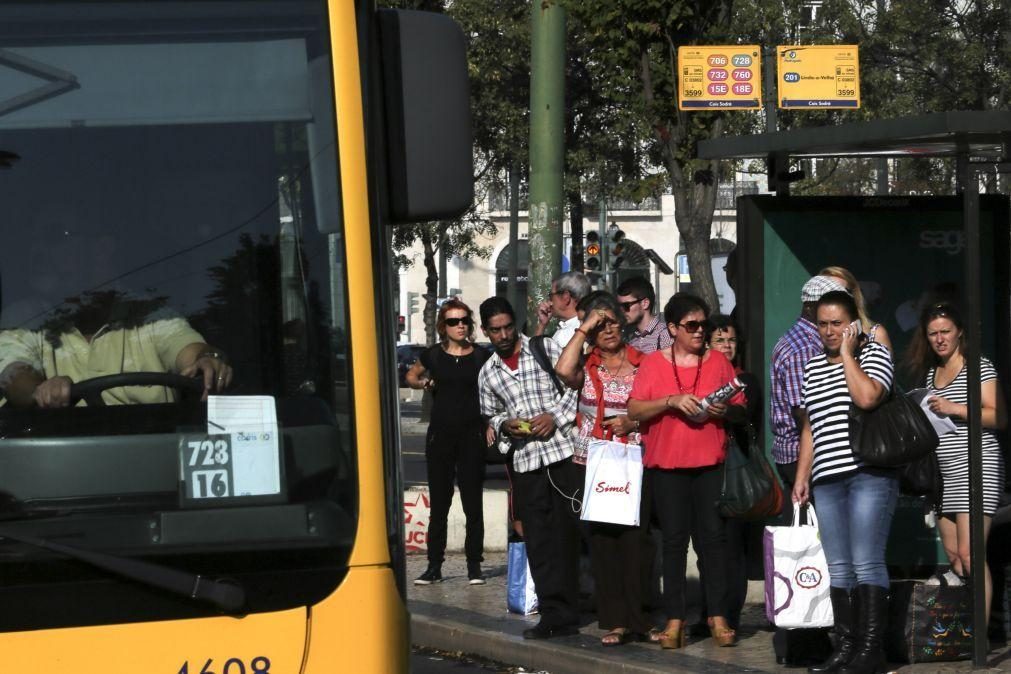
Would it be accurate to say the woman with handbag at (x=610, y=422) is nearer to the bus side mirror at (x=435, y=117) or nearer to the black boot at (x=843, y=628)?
the black boot at (x=843, y=628)

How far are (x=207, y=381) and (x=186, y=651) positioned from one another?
0.62 metres

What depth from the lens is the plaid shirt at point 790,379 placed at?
819 cm

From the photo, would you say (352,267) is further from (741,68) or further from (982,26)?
(982,26)

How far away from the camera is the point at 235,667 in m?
3.64

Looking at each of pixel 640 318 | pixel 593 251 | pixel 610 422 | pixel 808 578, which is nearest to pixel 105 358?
pixel 808 578

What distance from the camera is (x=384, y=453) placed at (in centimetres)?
396

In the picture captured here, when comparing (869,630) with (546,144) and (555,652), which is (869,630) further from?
(546,144)

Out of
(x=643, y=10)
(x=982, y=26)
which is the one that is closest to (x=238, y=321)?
(x=643, y=10)

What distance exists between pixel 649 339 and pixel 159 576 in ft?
21.4

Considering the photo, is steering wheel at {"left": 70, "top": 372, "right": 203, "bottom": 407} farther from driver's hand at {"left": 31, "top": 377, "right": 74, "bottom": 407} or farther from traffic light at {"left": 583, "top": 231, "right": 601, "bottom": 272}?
traffic light at {"left": 583, "top": 231, "right": 601, "bottom": 272}

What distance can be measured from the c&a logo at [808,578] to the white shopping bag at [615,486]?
0.93 metres

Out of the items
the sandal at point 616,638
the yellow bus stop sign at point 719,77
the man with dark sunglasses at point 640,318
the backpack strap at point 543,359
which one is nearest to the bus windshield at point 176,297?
the sandal at point 616,638

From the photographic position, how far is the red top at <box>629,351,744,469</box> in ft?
26.6

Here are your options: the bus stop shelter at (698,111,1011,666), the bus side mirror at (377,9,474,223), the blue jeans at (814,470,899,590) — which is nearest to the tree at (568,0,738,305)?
the bus stop shelter at (698,111,1011,666)
